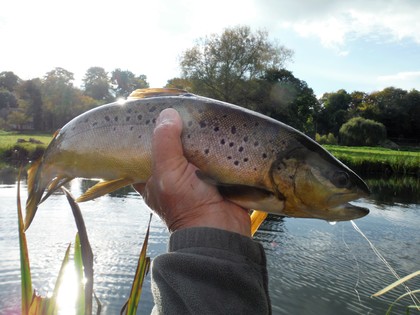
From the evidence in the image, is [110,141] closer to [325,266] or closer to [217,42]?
[325,266]

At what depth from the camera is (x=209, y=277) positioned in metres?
1.73

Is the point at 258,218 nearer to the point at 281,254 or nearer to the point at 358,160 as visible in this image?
the point at 281,254

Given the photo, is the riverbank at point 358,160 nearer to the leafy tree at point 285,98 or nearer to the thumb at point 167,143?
the leafy tree at point 285,98

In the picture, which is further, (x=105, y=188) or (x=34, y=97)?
(x=34, y=97)

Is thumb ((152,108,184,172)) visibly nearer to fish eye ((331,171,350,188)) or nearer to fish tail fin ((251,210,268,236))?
fish tail fin ((251,210,268,236))

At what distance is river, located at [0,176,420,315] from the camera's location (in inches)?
343

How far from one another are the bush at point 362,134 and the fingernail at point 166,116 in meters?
70.1

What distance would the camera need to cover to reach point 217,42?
55531mm

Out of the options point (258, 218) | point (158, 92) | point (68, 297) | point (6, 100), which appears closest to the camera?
point (258, 218)

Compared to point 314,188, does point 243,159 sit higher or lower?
higher

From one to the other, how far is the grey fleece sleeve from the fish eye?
915 millimetres

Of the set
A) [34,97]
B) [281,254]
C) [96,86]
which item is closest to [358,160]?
[281,254]

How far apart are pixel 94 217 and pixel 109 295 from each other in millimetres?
6412

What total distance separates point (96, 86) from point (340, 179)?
104 metres
